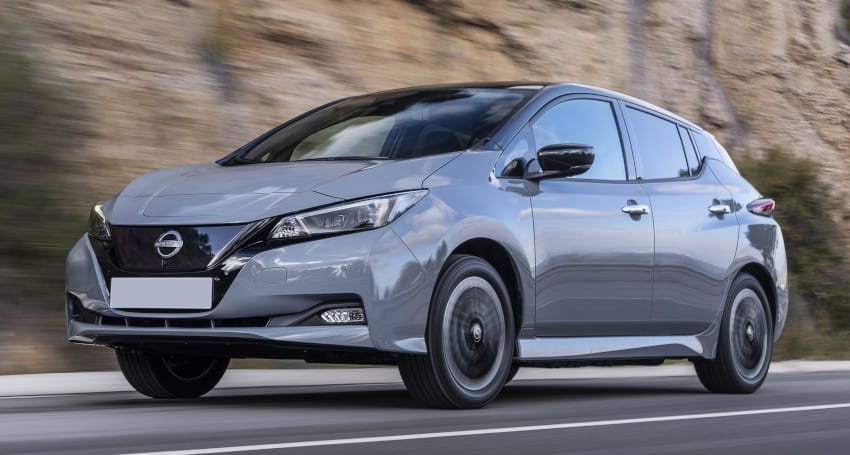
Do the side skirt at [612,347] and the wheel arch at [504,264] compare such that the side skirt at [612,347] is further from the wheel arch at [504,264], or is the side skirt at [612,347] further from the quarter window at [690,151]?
the quarter window at [690,151]

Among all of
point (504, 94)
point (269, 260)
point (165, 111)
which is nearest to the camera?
point (269, 260)

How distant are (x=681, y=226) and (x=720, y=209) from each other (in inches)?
23.7

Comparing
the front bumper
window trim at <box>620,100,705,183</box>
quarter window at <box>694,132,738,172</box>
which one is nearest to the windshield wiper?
the front bumper

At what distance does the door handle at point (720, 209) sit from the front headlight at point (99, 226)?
3.67m

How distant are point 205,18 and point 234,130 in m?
1.27

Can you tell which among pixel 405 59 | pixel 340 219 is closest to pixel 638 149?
pixel 340 219

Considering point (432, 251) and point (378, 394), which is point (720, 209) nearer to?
point (378, 394)

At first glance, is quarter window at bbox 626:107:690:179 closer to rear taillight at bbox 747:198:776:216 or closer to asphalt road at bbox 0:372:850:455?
rear taillight at bbox 747:198:776:216

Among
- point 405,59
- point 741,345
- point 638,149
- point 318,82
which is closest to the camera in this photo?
point 638,149

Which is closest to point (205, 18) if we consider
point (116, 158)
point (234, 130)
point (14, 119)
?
point (234, 130)

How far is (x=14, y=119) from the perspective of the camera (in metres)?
9.33

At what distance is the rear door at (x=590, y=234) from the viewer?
702cm

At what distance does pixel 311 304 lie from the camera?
19.7 ft

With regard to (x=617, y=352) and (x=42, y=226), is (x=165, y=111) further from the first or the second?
(x=617, y=352)
